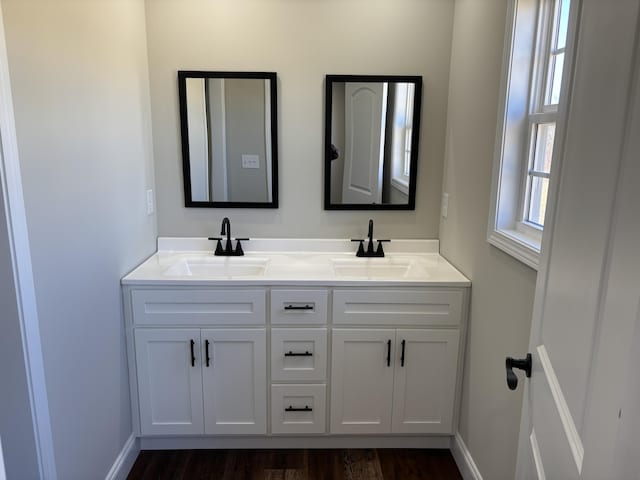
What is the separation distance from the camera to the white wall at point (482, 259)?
167 centimetres

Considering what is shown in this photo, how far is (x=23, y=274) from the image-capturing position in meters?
1.34

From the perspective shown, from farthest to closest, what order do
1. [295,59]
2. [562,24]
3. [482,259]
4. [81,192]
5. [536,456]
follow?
[295,59] < [482,259] < [81,192] < [562,24] < [536,456]

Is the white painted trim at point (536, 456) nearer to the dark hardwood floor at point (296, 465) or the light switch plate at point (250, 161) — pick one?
the dark hardwood floor at point (296, 465)

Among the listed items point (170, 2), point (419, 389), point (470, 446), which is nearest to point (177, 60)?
point (170, 2)

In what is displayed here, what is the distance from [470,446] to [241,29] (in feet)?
7.70

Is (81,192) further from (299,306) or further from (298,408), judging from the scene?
(298,408)

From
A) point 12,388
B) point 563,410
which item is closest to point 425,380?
point 563,410

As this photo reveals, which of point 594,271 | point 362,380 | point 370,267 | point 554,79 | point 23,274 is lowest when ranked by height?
point 362,380

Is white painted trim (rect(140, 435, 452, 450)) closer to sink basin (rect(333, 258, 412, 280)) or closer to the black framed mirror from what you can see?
sink basin (rect(333, 258, 412, 280))

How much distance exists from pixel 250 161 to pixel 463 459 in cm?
184

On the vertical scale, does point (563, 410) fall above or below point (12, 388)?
above

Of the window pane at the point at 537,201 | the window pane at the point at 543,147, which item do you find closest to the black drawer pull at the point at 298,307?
the window pane at the point at 537,201

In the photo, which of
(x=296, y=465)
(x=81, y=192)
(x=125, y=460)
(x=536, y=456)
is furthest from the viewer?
(x=296, y=465)

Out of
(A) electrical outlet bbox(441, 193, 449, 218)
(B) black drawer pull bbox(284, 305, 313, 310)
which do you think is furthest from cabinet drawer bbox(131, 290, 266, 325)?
(A) electrical outlet bbox(441, 193, 449, 218)
